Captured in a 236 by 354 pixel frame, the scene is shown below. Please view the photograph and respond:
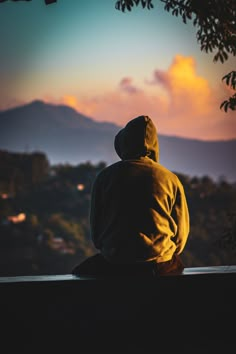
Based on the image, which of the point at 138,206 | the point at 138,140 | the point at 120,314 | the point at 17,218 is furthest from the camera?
the point at 17,218

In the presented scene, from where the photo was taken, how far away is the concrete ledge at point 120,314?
2391 mm

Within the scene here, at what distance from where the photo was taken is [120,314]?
8.11ft

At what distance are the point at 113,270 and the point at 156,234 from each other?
0.89 feet

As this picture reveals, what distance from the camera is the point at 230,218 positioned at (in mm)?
3361

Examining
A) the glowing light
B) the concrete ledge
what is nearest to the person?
the concrete ledge

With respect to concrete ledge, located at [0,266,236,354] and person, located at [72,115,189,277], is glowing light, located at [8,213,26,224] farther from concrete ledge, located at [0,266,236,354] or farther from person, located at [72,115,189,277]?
concrete ledge, located at [0,266,236,354]

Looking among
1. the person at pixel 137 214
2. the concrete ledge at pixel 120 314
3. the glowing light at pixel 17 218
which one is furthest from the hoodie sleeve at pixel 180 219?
the glowing light at pixel 17 218

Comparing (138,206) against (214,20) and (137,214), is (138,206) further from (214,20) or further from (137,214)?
(214,20)

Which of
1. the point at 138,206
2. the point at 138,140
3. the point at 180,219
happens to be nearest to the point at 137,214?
the point at 138,206

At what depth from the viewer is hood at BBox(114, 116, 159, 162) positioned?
2689 mm

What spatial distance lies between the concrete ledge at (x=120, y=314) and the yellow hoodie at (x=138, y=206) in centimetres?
15

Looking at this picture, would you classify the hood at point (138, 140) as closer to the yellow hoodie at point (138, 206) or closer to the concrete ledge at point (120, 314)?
the yellow hoodie at point (138, 206)

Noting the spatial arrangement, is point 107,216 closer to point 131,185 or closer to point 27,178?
point 131,185

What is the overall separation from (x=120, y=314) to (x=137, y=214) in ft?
1.54
